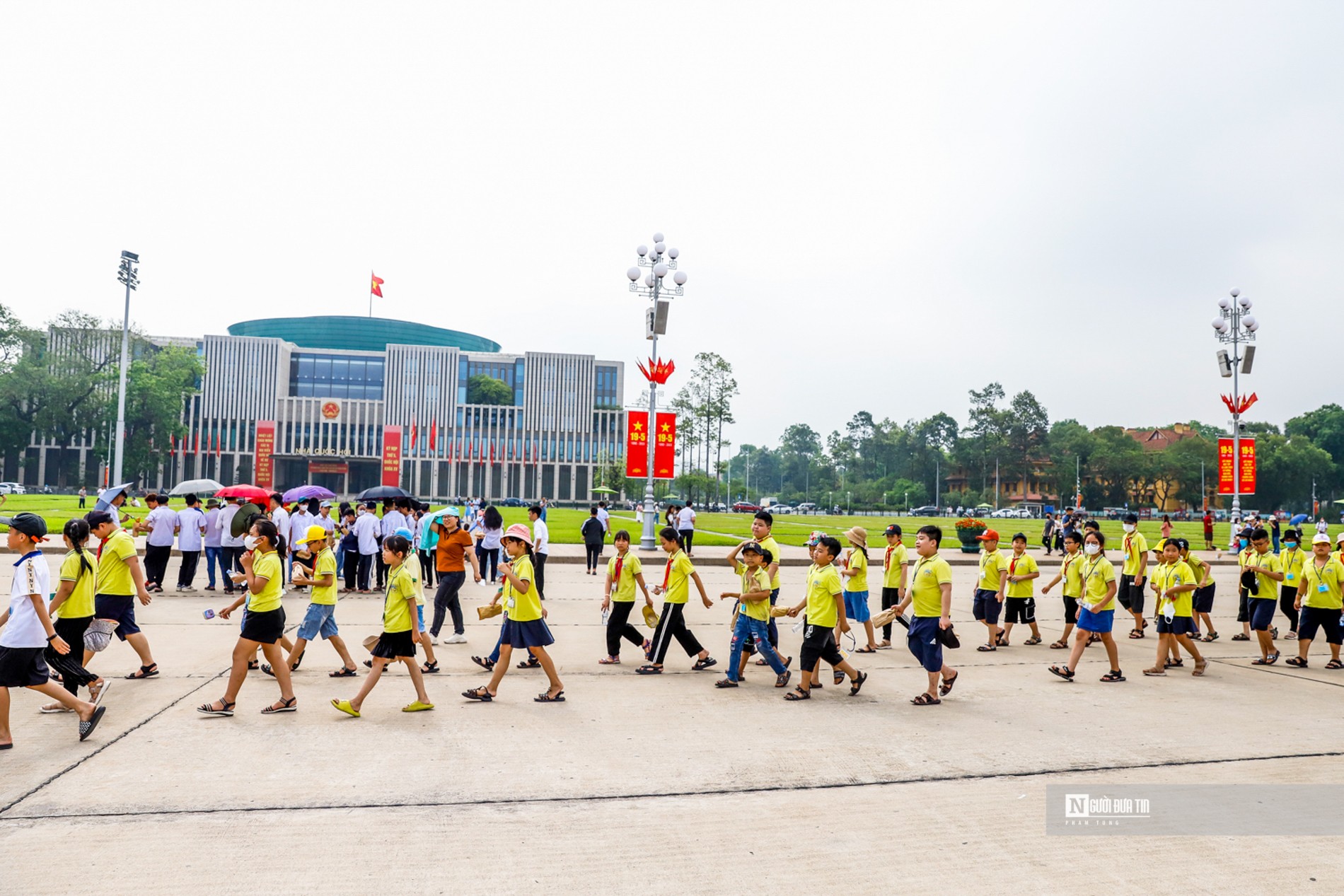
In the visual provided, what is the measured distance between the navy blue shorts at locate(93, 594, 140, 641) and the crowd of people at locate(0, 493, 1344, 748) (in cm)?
1

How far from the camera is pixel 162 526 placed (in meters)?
12.6

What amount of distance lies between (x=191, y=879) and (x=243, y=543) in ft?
36.3

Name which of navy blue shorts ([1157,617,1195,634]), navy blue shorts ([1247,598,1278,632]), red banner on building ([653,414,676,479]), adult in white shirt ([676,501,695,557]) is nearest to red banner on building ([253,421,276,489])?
red banner on building ([653,414,676,479])

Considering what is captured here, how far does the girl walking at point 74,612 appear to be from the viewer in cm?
595

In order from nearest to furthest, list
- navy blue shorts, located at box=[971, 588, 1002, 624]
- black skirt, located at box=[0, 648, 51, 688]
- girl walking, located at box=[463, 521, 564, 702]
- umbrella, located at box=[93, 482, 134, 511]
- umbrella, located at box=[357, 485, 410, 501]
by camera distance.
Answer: black skirt, located at box=[0, 648, 51, 688]
girl walking, located at box=[463, 521, 564, 702]
navy blue shorts, located at box=[971, 588, 1002, 624]
umbrella, located at box=[93, 482, 134, 511]
umbrella, located at box=[357, 485, 410, 501]

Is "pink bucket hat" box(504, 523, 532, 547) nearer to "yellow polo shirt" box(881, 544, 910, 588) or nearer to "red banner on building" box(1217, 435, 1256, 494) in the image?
"yellow polo shirt" box(881, 544, 910, 588)

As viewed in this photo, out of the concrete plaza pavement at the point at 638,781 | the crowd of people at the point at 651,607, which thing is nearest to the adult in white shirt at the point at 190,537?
the crowd of people at the point at 651,607

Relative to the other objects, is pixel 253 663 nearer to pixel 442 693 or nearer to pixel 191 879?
pixel 442 693

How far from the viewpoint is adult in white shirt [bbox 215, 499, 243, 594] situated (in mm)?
13484

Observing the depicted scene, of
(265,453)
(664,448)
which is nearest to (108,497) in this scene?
(664,448)

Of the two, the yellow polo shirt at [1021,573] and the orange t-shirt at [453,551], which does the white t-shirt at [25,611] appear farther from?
the yellow polo shirt at [1021,573]

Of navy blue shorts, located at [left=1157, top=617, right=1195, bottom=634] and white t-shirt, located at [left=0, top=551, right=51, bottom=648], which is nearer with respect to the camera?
white t-shirt, located at [left=0, top=551, right=51, bottom=648]

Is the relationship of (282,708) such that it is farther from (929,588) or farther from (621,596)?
(929,588)

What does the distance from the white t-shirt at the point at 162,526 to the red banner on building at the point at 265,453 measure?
71.9 metres
